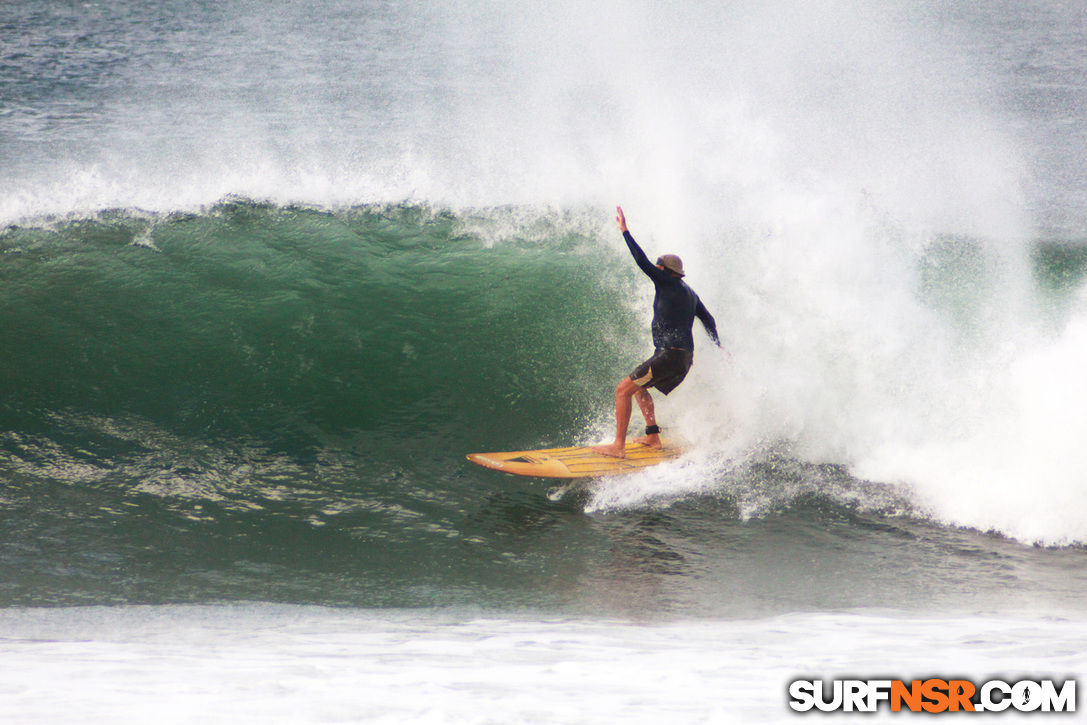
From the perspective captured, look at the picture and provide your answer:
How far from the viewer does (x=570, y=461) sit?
6.36 m

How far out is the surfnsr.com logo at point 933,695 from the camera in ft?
10.9

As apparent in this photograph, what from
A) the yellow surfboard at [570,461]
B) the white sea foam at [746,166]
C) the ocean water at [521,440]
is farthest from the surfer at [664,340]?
the white sea foam at [746,166]

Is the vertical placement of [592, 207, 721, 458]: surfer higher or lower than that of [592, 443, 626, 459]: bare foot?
higher

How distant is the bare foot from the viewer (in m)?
6.46

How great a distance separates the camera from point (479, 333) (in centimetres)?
825

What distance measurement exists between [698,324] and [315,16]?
1047 inches

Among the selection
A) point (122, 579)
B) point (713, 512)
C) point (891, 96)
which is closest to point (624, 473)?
point (713, 512)

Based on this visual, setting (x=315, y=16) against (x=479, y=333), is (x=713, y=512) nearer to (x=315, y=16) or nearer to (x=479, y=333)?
(x=479, y=333)

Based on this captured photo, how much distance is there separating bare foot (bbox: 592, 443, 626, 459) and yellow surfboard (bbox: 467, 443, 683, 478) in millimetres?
32

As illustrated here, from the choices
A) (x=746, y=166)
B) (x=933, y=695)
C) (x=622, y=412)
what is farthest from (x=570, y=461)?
(x=746, y=166)

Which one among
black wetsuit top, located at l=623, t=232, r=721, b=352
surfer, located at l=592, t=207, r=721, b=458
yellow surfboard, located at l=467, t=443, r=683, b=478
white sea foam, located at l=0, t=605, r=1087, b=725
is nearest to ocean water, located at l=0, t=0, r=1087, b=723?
white sea foam, located at l=0, t=605, r=1087, b=725

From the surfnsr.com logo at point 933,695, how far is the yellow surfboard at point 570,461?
286 cm

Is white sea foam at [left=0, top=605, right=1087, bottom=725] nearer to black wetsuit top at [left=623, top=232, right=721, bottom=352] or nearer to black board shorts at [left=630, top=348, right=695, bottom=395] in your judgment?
black board shorts at [left=630, top=348, right=695, bottom=395]

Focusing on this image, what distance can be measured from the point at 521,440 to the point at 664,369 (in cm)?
154
